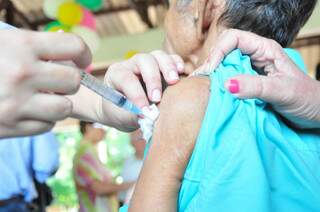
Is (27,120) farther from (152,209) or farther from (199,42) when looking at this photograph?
(199,42)

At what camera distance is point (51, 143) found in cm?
258

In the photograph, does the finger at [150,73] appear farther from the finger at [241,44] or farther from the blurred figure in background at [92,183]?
the blurred figure in background at [92,183]

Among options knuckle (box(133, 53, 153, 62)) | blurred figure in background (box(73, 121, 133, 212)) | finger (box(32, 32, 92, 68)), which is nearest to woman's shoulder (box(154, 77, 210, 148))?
knuckle (box(133, 53, 153, 62))

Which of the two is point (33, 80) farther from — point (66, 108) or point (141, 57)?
point (141, 57)

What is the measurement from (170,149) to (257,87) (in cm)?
18

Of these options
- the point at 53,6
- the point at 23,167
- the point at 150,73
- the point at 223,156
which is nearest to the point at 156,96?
the point at 150,73

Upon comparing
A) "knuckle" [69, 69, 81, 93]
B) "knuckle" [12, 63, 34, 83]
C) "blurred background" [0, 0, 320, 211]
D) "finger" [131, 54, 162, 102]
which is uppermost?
"knuckle" [12, 63, 34, 83]

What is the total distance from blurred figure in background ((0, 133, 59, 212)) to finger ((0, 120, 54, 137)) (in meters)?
1.72

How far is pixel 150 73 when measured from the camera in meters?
0.92

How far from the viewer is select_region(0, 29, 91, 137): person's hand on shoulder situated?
52 cm

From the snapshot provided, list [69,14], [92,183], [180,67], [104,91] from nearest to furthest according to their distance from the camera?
1. [104,91]
2. [180,67]
3. [92,183]
4. [69,14]

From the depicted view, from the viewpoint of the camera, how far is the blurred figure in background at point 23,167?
2.25 meters

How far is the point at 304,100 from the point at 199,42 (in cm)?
33

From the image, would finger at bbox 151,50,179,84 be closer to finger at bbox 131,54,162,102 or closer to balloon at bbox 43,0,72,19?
finger at bbox 131,54,162,102
